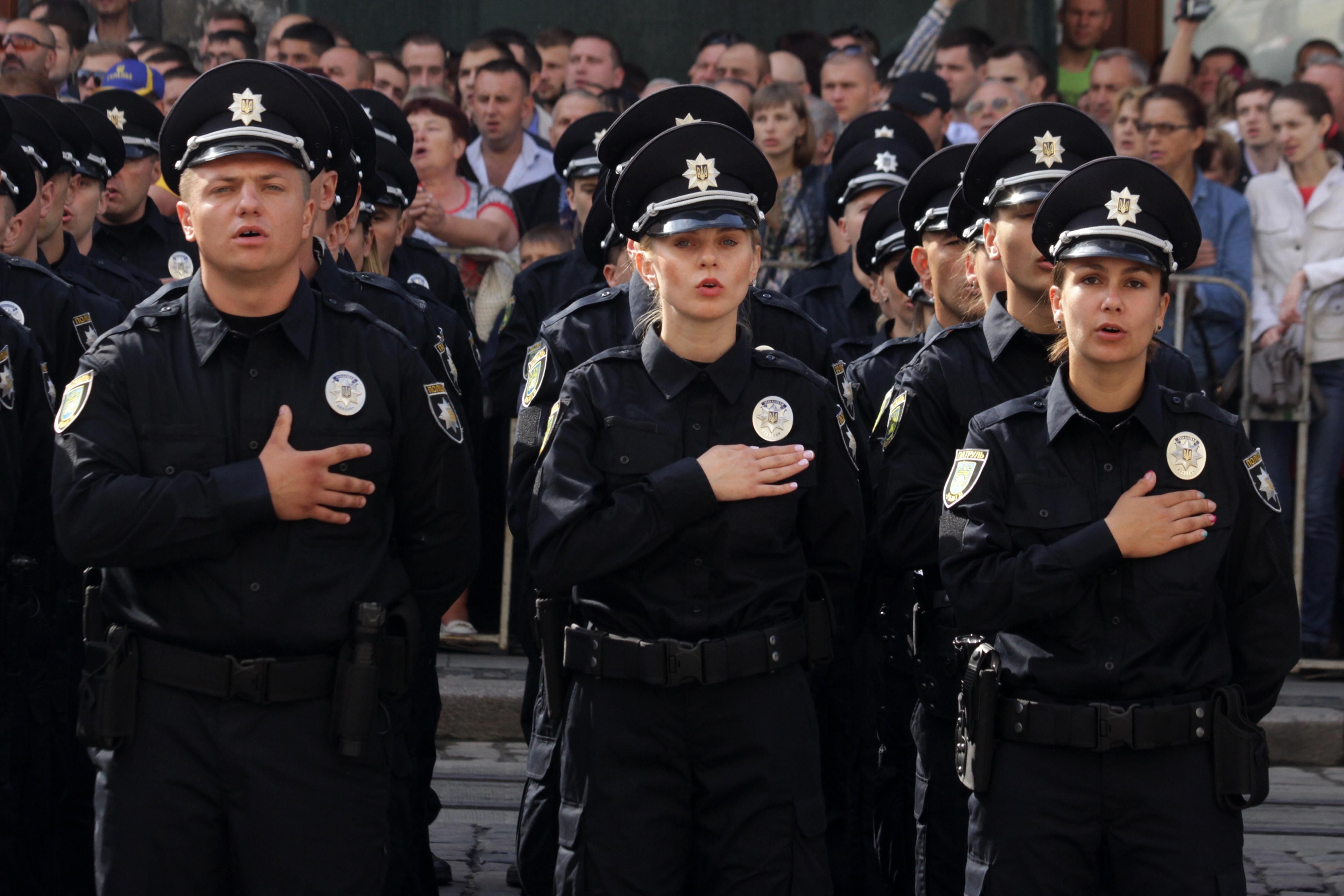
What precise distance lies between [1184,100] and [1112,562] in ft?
16.8

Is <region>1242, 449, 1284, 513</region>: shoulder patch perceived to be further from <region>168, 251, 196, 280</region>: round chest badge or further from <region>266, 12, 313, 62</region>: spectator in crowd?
<region>266, 12, 313, 62</region>: spectator in crowd

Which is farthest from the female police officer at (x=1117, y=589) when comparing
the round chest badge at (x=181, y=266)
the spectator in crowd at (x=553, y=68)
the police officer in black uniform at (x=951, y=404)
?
the spectator in crowd at (x=553, y=68)

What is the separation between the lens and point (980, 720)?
13.0 ft

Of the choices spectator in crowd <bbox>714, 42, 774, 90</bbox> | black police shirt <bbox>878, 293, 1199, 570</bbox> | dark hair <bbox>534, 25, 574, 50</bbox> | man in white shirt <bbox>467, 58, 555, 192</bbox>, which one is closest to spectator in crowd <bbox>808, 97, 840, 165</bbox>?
spectator in crowd <bbox>714, 42, 774, 90</bbox>

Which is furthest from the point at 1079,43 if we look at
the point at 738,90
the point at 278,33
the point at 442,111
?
the point at 278,33

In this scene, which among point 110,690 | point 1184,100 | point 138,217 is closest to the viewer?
point 110,690

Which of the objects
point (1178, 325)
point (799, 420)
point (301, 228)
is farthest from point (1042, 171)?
point (1178, 325)

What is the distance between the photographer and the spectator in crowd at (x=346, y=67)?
31.3 feet

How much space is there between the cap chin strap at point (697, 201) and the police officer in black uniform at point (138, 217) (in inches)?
151

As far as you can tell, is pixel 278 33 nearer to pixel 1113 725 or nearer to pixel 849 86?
pixel 849 86

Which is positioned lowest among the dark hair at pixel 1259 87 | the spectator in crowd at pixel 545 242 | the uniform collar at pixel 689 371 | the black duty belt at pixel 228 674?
the black duty belt at pixel 228 674

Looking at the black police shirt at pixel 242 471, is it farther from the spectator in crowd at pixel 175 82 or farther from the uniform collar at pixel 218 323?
the spectator in crowd at pixel 175 82

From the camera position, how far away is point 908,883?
5141 mm

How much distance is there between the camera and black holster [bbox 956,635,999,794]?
3.94 metres
